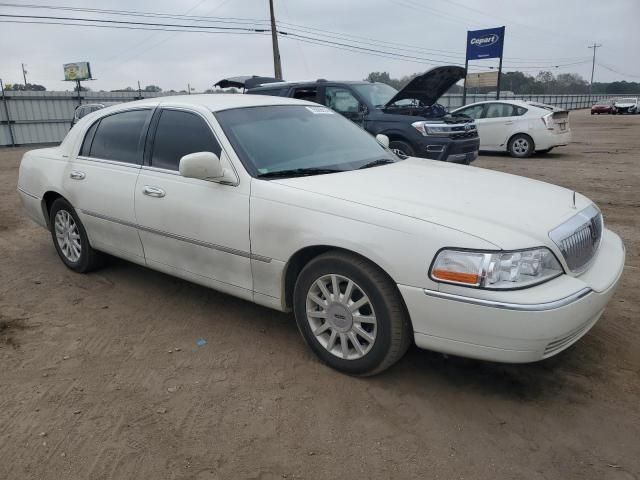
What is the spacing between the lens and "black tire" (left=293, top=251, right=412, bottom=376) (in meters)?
2.90

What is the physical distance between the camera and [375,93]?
9711 millimetres

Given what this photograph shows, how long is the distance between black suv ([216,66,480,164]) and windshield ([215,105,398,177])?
476cm

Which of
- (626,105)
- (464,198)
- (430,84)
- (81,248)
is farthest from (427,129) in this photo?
(626,105)

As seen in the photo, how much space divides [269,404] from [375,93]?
25.3 ft

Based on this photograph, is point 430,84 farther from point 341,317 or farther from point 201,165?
point 341,317

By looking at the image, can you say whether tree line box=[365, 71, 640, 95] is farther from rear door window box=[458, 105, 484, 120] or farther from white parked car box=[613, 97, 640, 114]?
rear door window box=[458, 105, 484, 120]

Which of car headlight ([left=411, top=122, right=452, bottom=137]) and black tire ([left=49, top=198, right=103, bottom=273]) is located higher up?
car headlight ([left=411, top=122, right=452, bottom=137])

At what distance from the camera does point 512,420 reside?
2.79 m

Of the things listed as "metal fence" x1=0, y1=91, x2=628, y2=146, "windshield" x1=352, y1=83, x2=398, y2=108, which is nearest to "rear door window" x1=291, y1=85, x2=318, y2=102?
"windshield" x1=352, y1=83, x2=398, y2=108

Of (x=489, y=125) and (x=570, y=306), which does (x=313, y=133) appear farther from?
(x=489, y=125)

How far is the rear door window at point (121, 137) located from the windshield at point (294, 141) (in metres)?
0.87

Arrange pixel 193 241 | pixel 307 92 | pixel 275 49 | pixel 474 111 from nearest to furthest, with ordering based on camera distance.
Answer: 1. pixel 193 241
2. pixel 307 92
3. pixel 474 111
4. pixel 275 49

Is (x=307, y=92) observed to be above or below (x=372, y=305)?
above

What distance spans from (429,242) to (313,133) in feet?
5.46
